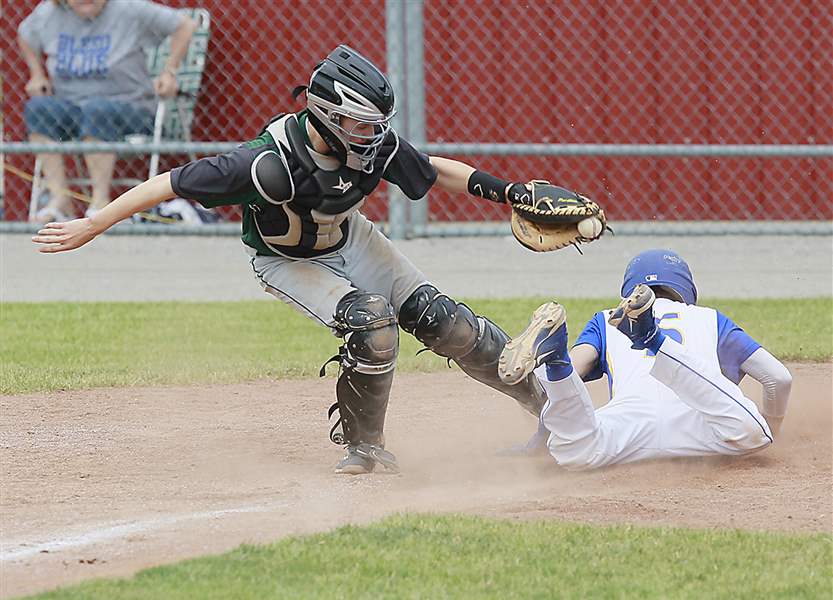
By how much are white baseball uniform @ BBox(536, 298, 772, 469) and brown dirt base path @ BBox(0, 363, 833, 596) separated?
10 cm

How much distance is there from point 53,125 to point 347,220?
23.5 ft

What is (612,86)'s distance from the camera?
515 inches

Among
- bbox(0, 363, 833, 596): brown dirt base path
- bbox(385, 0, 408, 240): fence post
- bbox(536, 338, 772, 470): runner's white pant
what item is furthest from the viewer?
bbox(385, 0, 408, 240): fence post

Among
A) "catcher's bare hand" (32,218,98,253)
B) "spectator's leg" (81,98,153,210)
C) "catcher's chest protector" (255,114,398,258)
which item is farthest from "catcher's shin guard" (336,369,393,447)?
"spectator's leg" (81,98,153,210)

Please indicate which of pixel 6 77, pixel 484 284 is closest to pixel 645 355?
pixel 484 284

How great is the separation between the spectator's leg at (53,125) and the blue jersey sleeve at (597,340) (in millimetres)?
7218

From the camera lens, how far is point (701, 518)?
4.34 m

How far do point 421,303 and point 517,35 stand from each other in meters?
8.14

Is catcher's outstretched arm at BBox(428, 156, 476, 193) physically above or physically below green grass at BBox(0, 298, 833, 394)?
above

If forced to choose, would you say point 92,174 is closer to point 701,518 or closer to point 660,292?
point 660,292

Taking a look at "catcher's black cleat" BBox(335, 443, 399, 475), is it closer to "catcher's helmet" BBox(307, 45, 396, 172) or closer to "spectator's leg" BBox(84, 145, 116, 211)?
"catcher's helmet" BBox(307, 45, 396, 172)

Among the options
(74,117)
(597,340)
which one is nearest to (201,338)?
(597,340)

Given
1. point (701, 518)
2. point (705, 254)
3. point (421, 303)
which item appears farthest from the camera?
point (705, 254)

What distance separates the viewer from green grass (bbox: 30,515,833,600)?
11.5 feet
